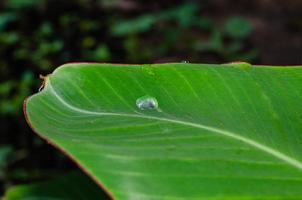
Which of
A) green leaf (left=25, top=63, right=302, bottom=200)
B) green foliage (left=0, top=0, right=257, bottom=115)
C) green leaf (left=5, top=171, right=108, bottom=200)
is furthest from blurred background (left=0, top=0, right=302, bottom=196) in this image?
green leaf (left=25, top=63, right=302, bottom=200)

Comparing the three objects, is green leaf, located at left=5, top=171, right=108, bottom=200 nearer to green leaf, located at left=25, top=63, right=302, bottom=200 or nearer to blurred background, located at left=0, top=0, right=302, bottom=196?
green leaf, located at left=25, top=63, right=302, bottom=200

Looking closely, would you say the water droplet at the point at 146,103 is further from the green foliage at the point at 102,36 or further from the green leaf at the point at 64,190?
the green foliage at the point at 102,36

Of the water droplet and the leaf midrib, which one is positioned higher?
the water droplet

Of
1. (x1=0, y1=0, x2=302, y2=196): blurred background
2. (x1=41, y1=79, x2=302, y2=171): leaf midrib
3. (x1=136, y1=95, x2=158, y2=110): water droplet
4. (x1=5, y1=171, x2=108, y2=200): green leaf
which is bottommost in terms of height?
(x1=0, y1=0, x2=302, y2=196): blurred background

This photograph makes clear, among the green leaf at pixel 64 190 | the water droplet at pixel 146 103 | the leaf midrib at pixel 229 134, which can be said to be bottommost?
the green leaf at pixel 64 190

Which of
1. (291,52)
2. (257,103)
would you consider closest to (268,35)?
(291,52)

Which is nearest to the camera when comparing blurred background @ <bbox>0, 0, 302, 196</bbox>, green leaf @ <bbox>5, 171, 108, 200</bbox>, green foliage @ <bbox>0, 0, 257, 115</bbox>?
green leaf @ <bbox>5, 171, 108, 200</bbox>

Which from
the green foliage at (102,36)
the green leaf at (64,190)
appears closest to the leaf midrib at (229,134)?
the green leaf at (64,190)
